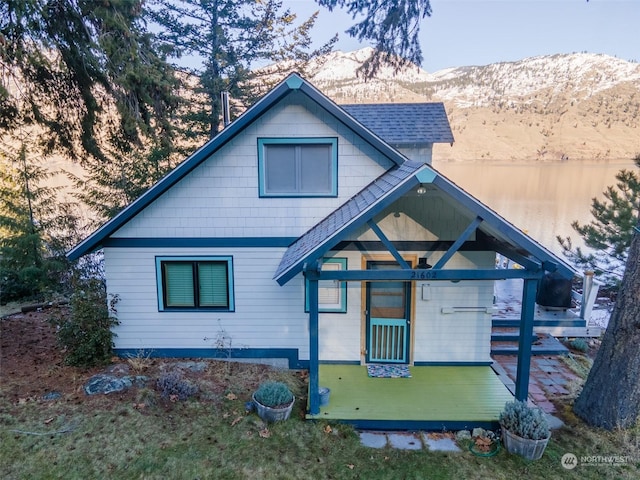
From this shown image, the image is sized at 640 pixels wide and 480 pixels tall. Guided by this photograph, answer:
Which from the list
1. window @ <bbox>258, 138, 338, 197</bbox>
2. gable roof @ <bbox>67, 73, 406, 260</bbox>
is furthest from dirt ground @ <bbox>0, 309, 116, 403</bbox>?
window @ <bbox>258, 138, 338, 197</bbox>

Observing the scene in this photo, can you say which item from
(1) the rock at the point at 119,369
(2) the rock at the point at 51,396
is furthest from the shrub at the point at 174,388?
(2) the rock at the point at 51,396

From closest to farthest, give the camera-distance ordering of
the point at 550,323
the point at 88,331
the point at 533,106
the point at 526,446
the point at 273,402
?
the point at 526,446
the point at 273,402
the point at 88,331
the point at 550,323
the point at 533,106

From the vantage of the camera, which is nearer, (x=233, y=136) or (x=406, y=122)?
(x=233, y=136)

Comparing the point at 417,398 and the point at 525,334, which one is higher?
the point at 525,334

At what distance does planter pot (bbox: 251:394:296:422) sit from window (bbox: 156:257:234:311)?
2340 mm

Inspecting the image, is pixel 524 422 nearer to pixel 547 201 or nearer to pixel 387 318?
pixel 387 318

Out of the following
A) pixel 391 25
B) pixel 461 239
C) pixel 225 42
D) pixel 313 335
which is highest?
pixel 225 42

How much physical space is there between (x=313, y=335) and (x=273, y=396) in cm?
118

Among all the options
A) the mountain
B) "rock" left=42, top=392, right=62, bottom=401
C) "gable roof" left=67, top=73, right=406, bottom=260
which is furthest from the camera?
the mountain

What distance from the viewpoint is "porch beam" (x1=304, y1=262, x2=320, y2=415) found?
5734mm

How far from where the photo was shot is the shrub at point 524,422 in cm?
529

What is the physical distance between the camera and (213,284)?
7746mm

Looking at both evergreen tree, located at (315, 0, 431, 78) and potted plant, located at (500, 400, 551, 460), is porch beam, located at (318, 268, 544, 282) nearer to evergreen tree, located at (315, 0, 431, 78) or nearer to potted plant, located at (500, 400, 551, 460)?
potted plant, located at (500, 400, 551, 460)

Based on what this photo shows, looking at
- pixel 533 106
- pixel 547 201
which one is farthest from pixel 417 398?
pixel 533 106
